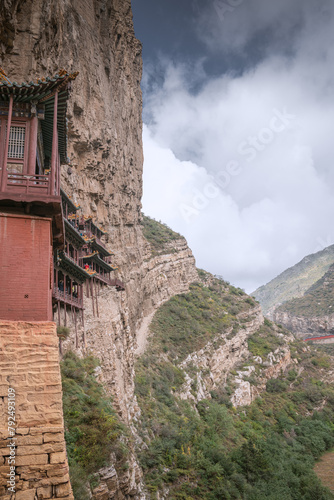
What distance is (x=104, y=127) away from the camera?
30.6 meters

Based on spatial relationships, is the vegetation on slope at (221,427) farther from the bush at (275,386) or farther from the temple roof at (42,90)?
the temple roof at (42,90)

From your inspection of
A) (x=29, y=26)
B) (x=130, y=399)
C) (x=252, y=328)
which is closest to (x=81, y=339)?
(x=130, y=399)

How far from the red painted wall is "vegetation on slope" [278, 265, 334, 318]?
117 meters

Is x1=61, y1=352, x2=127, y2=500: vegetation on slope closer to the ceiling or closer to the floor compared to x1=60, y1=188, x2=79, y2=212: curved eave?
closer to the floor

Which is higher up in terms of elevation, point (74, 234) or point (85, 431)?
point (74, 234)

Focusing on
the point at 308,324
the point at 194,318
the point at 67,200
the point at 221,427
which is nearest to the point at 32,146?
the point at 67,200

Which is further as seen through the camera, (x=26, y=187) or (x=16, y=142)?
(x=16, y=142)

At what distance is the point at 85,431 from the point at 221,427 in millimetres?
28658

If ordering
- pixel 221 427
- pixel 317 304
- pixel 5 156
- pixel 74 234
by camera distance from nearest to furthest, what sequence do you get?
pixel 5 156 < pixel 74 234 < pixel 221 427 < pixel 317 304

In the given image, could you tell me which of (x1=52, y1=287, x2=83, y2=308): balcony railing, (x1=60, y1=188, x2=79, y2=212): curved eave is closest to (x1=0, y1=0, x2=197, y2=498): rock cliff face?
(x1=52, y1=287, x2=83, y2=308): balcony railing

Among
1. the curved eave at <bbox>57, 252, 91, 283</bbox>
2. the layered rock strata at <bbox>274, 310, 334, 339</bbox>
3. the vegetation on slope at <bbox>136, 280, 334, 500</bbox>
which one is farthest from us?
the layered rock strata at <bbox>274, 310, 334, 339</bbox>

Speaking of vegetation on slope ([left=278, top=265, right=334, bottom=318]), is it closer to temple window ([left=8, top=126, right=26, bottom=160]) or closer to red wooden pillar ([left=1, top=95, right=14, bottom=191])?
temple window ([left=8, top=126, right=26, bottom=160])

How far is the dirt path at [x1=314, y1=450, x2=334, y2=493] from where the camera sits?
33.5 metres

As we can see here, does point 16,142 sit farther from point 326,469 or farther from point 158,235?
point 158,235
